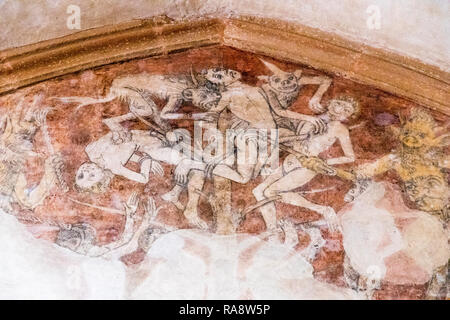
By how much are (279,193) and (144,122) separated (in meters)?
1.28

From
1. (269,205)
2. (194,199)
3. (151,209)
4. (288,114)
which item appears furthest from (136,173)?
(288,114)

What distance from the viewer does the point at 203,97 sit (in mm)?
7359

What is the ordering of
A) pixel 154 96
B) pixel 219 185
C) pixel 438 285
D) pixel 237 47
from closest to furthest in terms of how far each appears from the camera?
pixel 438 285 < pixel 219 185 < pixel 154 96 < pixel 237 47

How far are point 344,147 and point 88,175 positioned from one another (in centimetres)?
206

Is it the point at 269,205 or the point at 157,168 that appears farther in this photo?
the point at 157,168

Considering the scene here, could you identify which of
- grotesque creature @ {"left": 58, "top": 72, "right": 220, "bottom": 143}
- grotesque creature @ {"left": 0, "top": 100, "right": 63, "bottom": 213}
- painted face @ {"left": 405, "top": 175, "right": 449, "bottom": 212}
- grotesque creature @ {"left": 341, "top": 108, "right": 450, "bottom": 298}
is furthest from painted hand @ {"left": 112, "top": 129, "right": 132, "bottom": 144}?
painted face @ {"left": 405, "top": 175, "right": 449, "bottom": 212}

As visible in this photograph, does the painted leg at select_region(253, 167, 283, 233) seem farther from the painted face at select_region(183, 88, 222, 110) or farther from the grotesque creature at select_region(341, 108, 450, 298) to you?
the painted face at select_region(183, 88, 222, 110)

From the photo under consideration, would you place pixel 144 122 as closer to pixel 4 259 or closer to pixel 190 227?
pixel 190 227

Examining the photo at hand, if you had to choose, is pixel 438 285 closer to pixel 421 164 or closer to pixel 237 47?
pixel 421 164

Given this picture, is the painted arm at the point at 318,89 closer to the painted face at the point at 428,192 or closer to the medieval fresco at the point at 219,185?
the medieval fresco at the point at 219,185

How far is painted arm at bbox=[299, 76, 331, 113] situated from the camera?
726cm

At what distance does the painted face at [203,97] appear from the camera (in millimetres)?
7315

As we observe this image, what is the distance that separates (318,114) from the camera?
284 inches

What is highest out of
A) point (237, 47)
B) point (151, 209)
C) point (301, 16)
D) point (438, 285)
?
point (301, 16)
